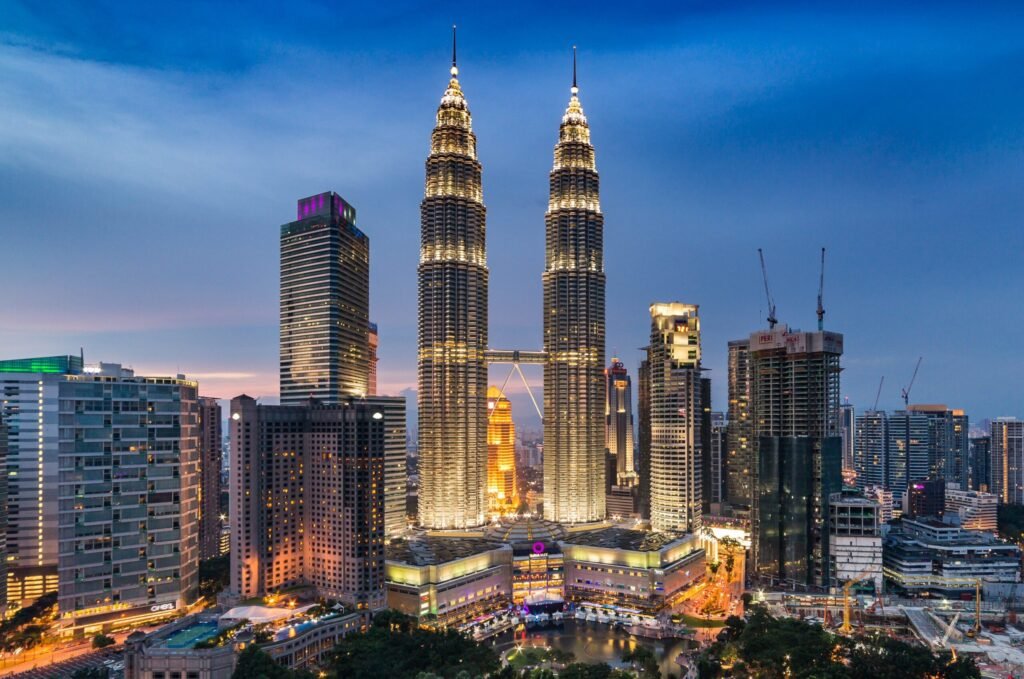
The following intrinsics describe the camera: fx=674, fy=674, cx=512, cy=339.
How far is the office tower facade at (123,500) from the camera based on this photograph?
7806cm

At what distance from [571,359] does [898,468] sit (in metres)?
104

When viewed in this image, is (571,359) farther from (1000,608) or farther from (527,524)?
(1000,608)

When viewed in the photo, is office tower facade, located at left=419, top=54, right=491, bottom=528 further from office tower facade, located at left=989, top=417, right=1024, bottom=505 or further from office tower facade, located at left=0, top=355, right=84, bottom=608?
office tower facade, located at left=989, top=417, right=1024, bottom=505

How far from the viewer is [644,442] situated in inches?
6521

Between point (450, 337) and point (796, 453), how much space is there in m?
62.4

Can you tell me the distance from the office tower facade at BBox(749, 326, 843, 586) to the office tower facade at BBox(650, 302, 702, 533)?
40.3ft

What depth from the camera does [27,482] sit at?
296 feet

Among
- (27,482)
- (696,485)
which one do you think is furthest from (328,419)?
(696,485)

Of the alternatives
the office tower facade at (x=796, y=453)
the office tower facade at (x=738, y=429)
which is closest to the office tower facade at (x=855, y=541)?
the office tower facade at (x=796, y=453)

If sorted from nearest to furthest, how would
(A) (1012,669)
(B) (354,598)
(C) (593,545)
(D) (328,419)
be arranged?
(A) (1012,669), (B) (354,598), (D) (328,419), (C) (593,545)

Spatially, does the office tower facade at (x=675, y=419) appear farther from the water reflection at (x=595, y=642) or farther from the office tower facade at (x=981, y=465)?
the office tower facade at (x=981, y=465)

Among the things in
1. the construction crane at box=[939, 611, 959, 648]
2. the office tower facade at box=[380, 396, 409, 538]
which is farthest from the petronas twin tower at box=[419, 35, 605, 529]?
the construction crane at box=[939, 611, 959, 648]

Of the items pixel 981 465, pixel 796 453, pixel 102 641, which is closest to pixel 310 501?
pixel 102 641

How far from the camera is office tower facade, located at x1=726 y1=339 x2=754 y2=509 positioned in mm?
158875
